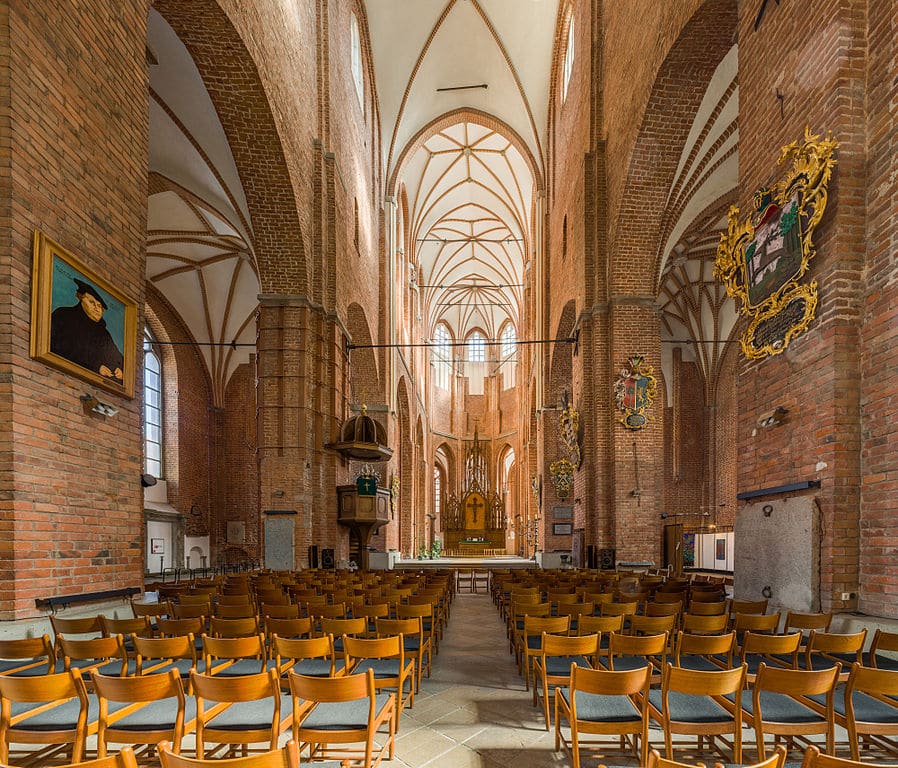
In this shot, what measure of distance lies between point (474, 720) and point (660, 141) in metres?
11.0

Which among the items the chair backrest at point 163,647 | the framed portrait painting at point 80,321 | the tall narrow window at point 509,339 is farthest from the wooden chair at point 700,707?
the tall narrow window at point 509,339

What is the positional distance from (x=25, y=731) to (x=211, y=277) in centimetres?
2091

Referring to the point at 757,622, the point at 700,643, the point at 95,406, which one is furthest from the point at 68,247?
the point at 757,622

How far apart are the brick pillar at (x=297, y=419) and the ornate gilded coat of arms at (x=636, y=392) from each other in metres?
6.55

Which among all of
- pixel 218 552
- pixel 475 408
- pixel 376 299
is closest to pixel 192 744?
pixel 376 299

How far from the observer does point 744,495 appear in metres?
7.20

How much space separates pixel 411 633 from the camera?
5492 millimetres

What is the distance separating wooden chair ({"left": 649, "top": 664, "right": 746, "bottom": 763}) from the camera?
346cm

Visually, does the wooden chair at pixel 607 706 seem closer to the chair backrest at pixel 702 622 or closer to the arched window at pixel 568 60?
the chair backrest at pixel 702 622

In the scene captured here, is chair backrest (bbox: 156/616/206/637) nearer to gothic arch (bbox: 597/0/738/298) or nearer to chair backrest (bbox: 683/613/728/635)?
chair backrest (bbox: 683/613/728/635)

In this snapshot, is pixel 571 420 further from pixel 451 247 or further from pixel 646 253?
pixel 451 247

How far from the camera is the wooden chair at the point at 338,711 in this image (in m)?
3.45

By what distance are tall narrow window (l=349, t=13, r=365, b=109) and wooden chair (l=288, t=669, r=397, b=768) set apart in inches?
763

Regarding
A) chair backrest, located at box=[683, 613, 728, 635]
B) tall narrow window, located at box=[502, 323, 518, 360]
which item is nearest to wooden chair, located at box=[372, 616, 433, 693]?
chair backrest, located at box=[683, 613, 728, 635]
